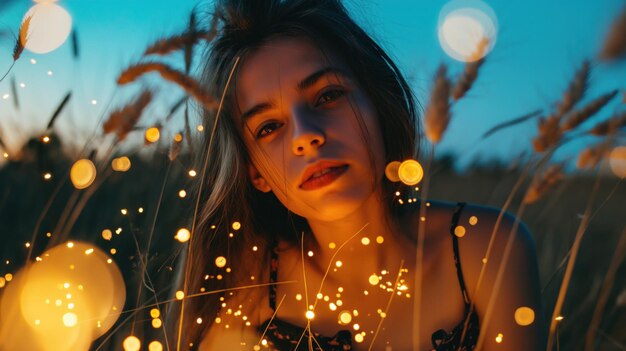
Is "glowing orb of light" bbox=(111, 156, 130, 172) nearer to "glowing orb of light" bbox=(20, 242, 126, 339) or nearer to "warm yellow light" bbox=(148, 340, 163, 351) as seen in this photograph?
"glowing orb of light" bbox=(20, 242, 126, 339)

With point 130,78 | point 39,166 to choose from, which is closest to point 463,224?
point 130,78

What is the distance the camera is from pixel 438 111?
2.98ft

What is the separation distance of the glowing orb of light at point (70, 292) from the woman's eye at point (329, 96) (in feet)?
2.26

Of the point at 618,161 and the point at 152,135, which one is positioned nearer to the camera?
the point at 618,161

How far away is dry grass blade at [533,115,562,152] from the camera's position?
88 centimetres

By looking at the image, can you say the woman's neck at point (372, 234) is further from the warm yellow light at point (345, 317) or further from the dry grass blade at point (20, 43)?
the dry grass blade at point (20, 43)

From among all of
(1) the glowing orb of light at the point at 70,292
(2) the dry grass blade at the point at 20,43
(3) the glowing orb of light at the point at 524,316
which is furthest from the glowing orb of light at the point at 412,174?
(2) the dry grass blade at the point at 20,43

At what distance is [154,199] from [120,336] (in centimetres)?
58

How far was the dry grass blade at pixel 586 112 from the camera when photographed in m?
0.89

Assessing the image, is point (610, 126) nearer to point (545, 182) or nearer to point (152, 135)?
point (545, 182)

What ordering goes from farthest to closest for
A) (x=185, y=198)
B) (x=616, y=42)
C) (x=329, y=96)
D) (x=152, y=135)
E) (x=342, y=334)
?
1. (x=185, y=198)
2. (x=342, y=334)
3. (x=329, y=96)
4. (x=152, y=135)
5. (x=616, y=42)

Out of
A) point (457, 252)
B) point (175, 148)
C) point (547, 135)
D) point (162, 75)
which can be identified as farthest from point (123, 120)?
point (457, 252)

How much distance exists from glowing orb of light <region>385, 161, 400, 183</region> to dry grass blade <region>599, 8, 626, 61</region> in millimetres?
918

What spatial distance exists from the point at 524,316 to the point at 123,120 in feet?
3.37
